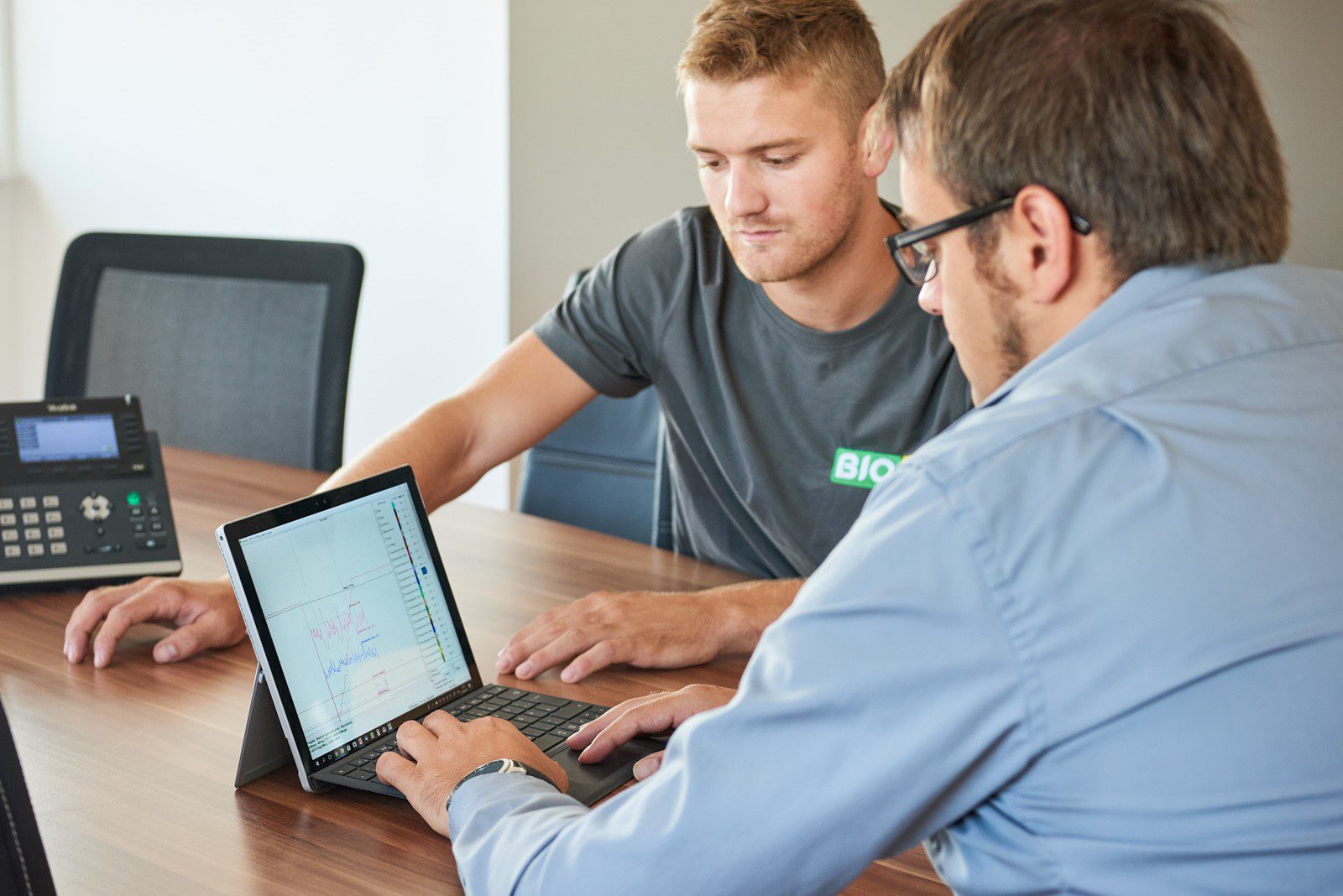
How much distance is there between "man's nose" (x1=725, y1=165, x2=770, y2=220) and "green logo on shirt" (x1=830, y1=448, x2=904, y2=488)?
349mm

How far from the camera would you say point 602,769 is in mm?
1095

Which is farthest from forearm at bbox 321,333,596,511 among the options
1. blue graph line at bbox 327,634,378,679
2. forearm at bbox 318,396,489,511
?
blue graph line at bbox 327,634,378,679

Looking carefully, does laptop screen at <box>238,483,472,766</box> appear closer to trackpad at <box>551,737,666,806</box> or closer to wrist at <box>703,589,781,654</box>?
trackpad at <box>551,737,666,806</box>

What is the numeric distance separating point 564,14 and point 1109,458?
291 cm

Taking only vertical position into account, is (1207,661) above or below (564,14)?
below

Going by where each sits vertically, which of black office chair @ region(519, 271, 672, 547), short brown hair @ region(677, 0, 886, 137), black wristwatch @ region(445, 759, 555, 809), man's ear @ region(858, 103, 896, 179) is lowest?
black office chair @ region(519, 271, 672, 547)

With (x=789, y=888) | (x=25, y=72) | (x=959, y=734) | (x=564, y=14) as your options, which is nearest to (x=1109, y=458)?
(x=959, y=734)

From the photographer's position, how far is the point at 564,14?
132 inches

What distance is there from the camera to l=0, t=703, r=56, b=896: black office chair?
0.70 metres

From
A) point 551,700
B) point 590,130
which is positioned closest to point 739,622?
point 551,700

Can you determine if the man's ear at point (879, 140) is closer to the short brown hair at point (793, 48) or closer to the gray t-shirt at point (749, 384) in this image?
the short brown hair at point (793, 48)

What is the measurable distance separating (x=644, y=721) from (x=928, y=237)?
1.62 feet

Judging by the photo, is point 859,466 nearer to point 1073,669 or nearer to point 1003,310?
point 1003,310

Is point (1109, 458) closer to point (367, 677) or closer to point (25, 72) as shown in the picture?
point (367, 677)
